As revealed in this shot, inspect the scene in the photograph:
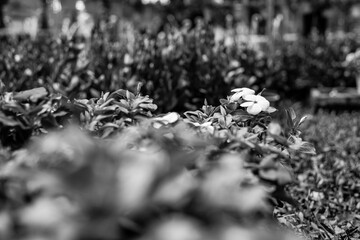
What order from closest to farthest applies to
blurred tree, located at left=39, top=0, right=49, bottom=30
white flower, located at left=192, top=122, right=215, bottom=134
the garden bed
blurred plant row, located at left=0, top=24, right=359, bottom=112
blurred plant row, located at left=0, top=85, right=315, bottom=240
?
1. blurred plant row, located at left=0, top=85, right=315, bottom=240
2. white flower, located at left=192, top=122, right=215, bottom=134
3. blurred plant row, located at left=0, top=24, right=359, bottom=112
4. the garden bed
5. blurred tree, located at left=39, top=0, right=49, bottom=30

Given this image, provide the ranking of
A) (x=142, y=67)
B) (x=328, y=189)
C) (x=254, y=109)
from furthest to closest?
(x=142, y=67) → (x=328, y=189) → (x=254, y=109)

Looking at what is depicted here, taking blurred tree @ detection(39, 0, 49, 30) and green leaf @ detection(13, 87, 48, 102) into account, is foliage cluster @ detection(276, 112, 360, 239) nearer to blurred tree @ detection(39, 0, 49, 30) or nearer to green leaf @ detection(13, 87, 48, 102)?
green leaf @ detection(13, 87, 48, 102)

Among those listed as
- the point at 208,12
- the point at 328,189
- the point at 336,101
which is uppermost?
the point at 208,12

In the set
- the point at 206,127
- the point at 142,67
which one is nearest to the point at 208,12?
the point at 142,67

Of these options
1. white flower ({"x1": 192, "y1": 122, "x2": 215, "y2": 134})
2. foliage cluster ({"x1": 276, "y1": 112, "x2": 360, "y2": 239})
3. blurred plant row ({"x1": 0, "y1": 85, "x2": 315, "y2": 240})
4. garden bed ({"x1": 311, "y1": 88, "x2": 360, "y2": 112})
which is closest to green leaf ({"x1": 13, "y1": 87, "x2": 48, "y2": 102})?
blurred plant row ({"x1": 0, "y1": 85, "x2": 315, "y2": 240})

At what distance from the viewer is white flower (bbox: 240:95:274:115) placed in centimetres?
155

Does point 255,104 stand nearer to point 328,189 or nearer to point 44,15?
point 328,189

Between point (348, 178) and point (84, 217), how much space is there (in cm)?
280

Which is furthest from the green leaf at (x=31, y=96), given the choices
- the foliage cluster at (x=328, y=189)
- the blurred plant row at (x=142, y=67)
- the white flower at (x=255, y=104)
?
the blurred plant row at (x=142, y=67)

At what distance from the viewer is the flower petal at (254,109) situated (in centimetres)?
154

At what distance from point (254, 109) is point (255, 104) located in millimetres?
25

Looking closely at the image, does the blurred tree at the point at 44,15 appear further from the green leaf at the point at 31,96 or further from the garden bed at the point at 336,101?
the green leaf at the point at 31,96

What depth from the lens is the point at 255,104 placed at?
5.13ft

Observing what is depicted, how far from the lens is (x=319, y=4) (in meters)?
19.0
